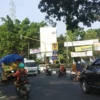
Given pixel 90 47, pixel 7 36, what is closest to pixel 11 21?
pixel 7 36

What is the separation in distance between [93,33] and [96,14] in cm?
9776

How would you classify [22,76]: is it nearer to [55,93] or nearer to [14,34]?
[55,93]

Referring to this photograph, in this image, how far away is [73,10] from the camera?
16672mm

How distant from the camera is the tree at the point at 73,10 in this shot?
16.4 metres

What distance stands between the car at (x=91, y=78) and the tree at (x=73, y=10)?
258 centimetres

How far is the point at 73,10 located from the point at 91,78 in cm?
339

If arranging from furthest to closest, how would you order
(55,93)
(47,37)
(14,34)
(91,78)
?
1. (14,34)
2. (47,37)
3. (55,93)
4. (91,78)

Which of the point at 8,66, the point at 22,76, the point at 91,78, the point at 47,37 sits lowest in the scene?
the point at 91,78

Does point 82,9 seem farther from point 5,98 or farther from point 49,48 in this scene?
point 49,48

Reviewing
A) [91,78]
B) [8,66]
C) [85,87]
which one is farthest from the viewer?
[8,66]

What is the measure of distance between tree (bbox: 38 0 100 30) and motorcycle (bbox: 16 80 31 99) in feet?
12.7

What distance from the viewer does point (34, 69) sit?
43656 mm

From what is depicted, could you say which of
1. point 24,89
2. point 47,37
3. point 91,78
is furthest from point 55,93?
point 47,37

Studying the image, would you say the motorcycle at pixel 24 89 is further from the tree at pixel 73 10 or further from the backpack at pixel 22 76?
the tree at pixel 73 10
